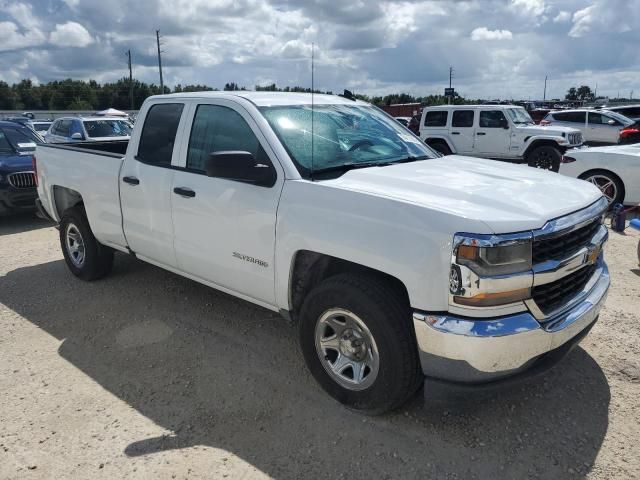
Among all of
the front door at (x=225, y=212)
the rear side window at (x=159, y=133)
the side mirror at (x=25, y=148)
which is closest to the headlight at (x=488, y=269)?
the front door at (x=225, y=212)

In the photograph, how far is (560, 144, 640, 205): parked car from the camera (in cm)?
846

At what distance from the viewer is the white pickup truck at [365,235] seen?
8.70 feet

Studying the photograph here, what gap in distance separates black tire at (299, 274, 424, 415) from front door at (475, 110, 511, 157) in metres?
13.4

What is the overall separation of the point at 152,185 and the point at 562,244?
310cm

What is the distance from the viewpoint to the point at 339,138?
386cm

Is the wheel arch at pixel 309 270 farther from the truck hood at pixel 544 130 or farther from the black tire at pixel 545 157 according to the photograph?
the truck hood at pixel 544 130

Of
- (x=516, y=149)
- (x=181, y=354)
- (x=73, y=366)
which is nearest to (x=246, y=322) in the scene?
(x=181, y=354)

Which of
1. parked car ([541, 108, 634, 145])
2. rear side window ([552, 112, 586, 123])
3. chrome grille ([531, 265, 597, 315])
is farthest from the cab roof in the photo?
rear side window ([552, 112, 586, 123])

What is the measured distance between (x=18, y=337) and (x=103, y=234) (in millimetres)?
1196

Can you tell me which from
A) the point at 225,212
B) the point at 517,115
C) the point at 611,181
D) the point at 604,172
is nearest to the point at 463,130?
the point at 517,115

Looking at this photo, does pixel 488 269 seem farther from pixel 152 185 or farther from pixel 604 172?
pixel 604 172

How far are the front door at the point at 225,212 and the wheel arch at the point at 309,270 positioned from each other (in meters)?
0.16

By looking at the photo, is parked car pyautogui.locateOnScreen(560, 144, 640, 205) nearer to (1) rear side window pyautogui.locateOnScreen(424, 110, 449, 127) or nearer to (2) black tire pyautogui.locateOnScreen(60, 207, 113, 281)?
(2) black tire pyautogui.locateOnScreen(60, 207, 113, 281)

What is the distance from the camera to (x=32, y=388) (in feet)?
12.0
